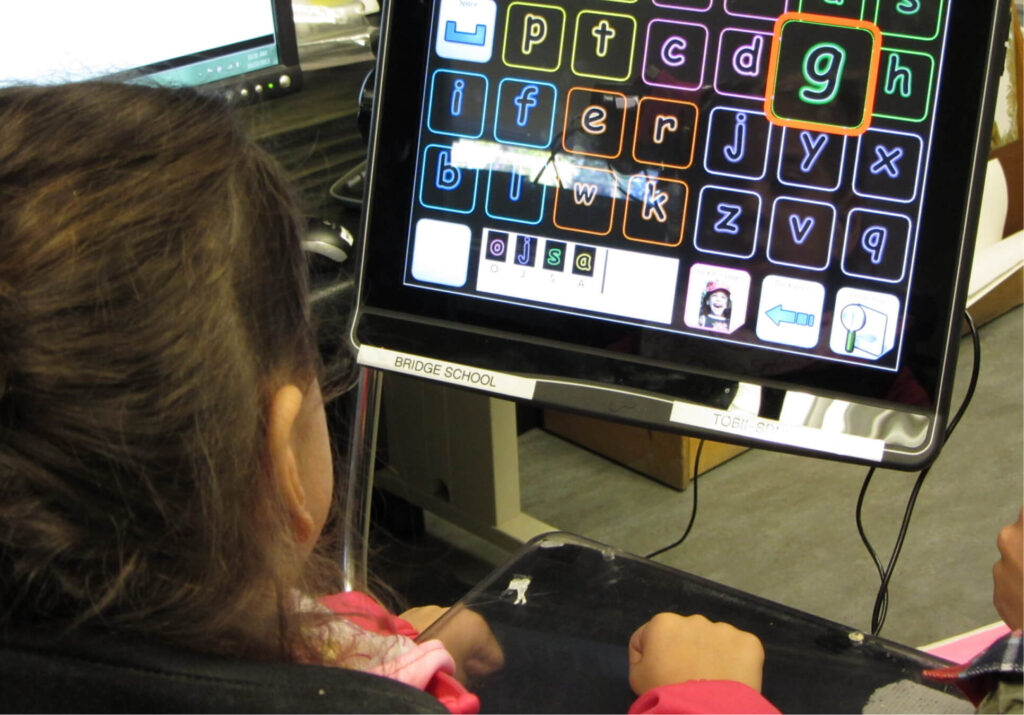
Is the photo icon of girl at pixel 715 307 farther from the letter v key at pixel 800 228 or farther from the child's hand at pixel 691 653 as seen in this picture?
the child's hand at pixel 691 653

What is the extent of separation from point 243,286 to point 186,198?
0.16 feet

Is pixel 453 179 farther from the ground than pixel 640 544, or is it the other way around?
pixel 453 179

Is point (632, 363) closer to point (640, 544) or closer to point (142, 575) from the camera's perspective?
point (142, 575)

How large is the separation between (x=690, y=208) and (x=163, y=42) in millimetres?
678

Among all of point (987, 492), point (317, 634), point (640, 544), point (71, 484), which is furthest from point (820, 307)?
point (987, 492)

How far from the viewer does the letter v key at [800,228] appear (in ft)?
2.48

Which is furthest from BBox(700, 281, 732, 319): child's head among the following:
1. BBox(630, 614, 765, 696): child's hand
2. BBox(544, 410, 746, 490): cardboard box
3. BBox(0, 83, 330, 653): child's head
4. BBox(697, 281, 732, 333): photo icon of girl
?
BBox(544, 410, 746, 490): cardboard box

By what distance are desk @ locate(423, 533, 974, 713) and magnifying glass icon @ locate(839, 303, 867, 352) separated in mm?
242

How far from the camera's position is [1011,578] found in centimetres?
74

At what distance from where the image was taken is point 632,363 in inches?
31.5

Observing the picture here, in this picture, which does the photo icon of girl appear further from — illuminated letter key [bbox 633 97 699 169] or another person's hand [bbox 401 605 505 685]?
another person's hand [bbox 401 605 505 685]

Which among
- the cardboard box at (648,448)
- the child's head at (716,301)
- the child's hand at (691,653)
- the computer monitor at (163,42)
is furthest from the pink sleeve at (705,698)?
the cardboard box at (648,448)

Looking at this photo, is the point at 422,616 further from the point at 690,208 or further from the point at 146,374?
the point at 146,374

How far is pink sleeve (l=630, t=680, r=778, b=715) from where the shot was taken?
68 centimetres
